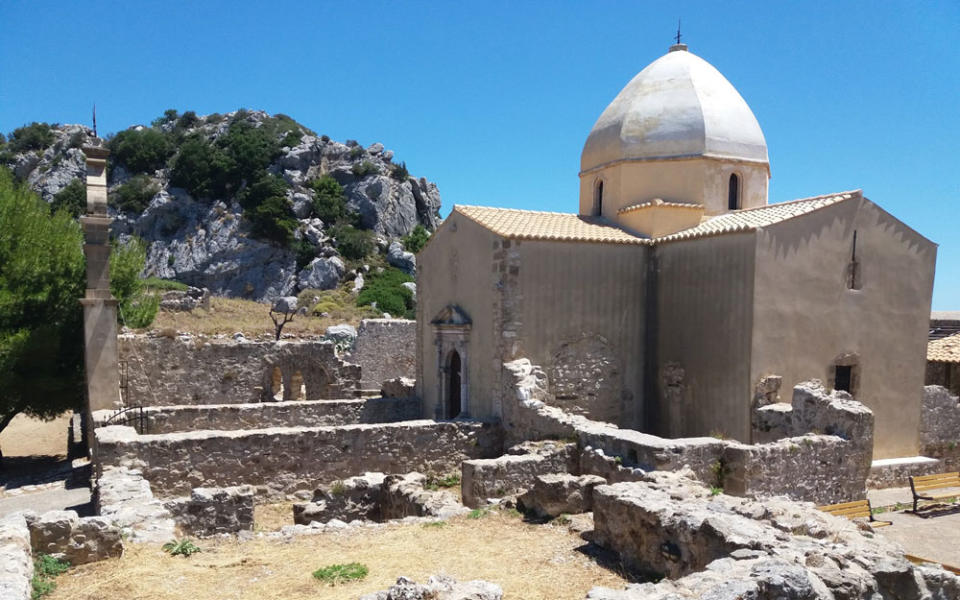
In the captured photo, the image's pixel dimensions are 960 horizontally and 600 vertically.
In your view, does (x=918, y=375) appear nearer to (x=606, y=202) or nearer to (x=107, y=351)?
(x=606, y=202)

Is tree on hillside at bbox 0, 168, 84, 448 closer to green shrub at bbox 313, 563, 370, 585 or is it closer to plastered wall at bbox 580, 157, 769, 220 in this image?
green shrub at bbox 313, 563, 370, 585

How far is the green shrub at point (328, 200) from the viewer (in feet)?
186

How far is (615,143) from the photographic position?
16.9 meters

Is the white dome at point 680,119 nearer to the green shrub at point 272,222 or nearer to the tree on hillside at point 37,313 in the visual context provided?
the tree on hillside at point 37,313

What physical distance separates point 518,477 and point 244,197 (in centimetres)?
5048

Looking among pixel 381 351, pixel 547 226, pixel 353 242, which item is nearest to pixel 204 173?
pixel 353 242

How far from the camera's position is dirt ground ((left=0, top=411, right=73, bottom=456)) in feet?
61.5

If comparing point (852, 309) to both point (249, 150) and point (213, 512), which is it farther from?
point (249, 150)

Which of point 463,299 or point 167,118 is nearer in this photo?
point 463,299

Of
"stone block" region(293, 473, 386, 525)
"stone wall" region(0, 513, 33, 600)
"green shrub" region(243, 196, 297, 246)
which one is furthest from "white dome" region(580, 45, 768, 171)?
"green shrub" region(243, 196, 297, 246)

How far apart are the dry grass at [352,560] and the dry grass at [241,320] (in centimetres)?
2216

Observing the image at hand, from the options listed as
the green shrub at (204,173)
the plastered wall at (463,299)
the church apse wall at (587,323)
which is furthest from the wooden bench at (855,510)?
the green shrub at (204,173)

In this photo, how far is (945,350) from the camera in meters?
20.3

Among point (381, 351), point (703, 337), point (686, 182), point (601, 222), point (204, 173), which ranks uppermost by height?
point (204, 173)
